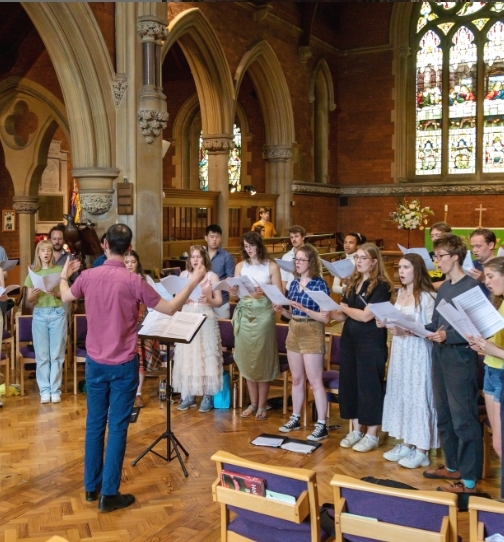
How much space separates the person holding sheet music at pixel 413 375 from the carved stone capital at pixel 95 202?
214 inches

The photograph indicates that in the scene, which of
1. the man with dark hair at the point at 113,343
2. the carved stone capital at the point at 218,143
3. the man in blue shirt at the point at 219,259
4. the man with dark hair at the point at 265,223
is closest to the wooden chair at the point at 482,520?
the man with dark hair at the point at 113,343

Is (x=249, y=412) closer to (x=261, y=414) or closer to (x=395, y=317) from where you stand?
(x=261, y=414)

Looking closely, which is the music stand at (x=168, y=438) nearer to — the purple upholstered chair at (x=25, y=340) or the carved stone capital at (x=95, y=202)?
the purple upholstered chair at (x=25, y=340)

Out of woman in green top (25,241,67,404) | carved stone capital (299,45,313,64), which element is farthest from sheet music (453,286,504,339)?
carved stone capital (299,45,313,64)

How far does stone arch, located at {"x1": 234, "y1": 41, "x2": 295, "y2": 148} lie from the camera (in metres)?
13.8

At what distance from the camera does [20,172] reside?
40.9 feet

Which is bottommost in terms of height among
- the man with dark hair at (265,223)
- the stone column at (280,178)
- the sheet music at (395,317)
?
the sheet music at (395,317)

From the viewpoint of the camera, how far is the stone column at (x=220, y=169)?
1259 cm

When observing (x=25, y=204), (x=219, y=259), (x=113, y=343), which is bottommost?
(x=113, y=343)

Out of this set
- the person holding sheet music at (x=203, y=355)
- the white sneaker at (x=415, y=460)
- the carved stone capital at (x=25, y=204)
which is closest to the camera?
the white sneaker at (x=415, y=460)

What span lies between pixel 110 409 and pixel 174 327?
713 mm

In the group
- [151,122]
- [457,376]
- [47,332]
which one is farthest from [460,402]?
[151,122]

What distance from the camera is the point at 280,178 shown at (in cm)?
Result: 1445

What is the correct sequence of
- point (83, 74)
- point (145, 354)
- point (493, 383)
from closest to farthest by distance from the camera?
point (493, 383), point (145, 354), point (83, 74)
